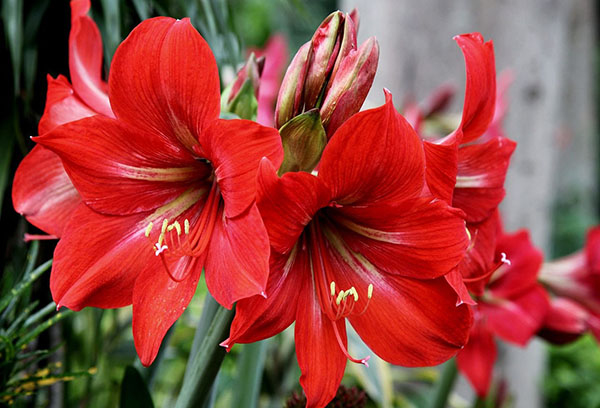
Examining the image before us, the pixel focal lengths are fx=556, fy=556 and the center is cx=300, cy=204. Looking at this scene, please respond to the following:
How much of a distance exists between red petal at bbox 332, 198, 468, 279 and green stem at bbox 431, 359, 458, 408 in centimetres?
48

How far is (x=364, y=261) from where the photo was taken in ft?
1.84

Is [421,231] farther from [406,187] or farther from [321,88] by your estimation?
[321,88]

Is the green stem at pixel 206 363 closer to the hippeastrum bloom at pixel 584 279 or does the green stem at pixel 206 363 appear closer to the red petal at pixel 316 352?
the red petal at pixel 316 352

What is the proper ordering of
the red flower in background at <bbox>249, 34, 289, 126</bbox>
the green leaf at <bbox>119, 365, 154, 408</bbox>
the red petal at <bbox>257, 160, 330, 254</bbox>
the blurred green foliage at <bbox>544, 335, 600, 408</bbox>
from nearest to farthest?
the red petal at <bbox>257, 160, 330, 254</bbox>
the green leaf at <bbox>119, 365, 154, 408</bbox>
the red flower in background at <bbox>249, 34, 289, 126</bbox>
the blurred green foliage at <bbox>544, 335, 600, 408</bbox>

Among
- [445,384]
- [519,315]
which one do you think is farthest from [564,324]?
Result: [445,384]

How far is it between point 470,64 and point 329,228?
0.21 meters

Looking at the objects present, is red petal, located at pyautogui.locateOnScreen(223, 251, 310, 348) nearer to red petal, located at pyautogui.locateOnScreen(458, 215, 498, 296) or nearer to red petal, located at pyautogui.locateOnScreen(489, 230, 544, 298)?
red petal, located at pyautogui.locateOnScreen(458, 215, 498, 296)

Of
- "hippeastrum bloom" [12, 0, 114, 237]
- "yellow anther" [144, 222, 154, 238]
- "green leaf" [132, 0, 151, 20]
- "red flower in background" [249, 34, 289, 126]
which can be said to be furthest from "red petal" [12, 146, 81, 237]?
"red flower in background" [249, 34, 289, 126]

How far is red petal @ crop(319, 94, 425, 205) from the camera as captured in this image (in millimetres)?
466

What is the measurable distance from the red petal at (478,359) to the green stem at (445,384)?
0.01 meters

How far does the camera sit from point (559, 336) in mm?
1006

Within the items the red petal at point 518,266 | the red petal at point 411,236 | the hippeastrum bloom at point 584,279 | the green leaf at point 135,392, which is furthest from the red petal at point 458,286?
the hippeastrum bloom at point 584,279

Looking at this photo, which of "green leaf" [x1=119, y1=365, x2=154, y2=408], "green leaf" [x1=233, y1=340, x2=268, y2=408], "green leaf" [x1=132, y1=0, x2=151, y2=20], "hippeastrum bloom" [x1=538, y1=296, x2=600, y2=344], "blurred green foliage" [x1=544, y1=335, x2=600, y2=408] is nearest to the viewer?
"green leaf" [x1=119, y1=365, x2=154, y2=408]

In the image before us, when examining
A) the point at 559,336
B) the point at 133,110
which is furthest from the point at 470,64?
the point at 559,336
